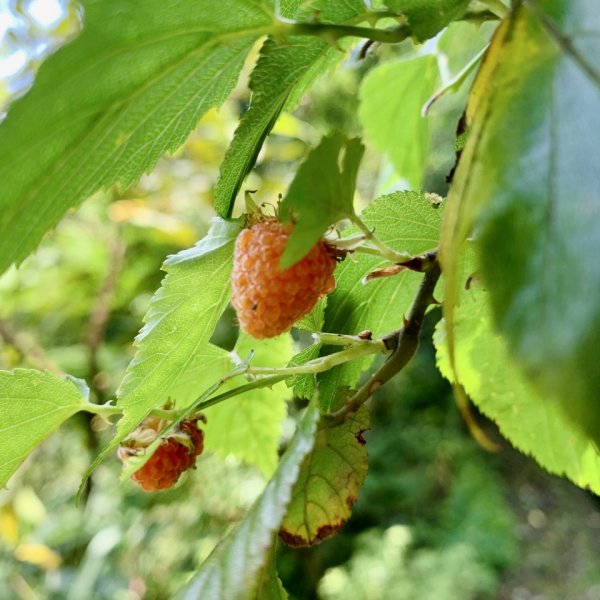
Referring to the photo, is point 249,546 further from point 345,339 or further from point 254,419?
point 254,419

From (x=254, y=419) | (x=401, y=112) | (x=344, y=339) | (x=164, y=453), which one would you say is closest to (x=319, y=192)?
(x=344, y=339)

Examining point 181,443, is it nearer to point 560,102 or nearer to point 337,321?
point 337,321

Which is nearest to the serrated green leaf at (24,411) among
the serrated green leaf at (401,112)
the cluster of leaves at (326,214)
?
the cluster of leaves at (326,214)

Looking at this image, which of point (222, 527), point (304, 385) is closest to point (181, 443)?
point (304, 385)

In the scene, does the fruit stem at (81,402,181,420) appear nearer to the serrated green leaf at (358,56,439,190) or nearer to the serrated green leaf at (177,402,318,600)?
the serrated green leaf at (177,402,318,600)

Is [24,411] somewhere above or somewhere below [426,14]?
below

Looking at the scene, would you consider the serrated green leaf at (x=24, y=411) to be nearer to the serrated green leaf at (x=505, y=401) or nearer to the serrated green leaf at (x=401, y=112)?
the serrated green leaf at (x=505, y=401)
